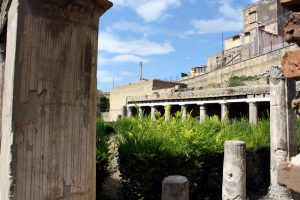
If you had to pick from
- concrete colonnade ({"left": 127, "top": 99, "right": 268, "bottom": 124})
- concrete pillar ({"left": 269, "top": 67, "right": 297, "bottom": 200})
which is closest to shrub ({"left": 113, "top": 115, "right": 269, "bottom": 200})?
concrete pillar ({"left": 269, "top": 67, "right": 297, "bottom": 200})

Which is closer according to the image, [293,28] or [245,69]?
[293,28]

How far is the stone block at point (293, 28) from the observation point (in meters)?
1.47

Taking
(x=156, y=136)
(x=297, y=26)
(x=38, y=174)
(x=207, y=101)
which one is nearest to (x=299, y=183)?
(x=297, y=26)

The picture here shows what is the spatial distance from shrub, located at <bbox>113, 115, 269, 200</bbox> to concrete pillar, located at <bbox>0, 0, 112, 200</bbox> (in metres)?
3.04

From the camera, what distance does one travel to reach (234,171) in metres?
7.11

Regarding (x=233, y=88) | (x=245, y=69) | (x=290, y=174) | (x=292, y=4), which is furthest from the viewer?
(x=245, y=69)

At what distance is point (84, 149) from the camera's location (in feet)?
11.9

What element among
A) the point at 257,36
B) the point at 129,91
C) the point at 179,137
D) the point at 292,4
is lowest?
the point at 179,137

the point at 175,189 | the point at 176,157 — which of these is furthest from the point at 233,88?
the point at 175,189

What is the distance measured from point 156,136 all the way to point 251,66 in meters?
21.3

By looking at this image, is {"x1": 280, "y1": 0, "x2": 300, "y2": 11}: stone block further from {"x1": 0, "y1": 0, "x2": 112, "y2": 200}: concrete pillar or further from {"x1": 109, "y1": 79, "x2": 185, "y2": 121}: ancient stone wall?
{"x1": 109, "y1": 79, "x2": 185, "y2": 121}: ancient stone wall

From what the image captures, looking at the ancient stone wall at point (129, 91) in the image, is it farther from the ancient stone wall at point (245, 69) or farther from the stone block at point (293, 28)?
the stone block at point (293, 28)

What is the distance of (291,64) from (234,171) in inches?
235

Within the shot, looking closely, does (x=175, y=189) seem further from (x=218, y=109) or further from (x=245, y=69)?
(x=245, y=69)
